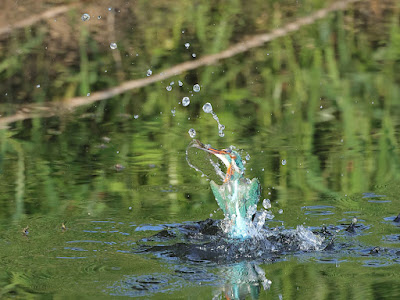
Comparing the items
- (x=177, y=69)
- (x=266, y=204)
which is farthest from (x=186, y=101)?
(x=266, y=204)

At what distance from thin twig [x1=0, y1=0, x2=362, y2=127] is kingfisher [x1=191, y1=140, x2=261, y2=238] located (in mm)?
2621

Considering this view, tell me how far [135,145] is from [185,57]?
7.22 ft

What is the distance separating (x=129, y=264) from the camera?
4.11 metres

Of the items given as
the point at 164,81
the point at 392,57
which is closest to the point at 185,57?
the point at 164,81

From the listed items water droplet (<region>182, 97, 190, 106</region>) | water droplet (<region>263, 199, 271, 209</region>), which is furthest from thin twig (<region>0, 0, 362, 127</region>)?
water droplet (<region>263, 199, 271, 209</region>)

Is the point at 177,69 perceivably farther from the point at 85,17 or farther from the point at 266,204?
the point at 266,204

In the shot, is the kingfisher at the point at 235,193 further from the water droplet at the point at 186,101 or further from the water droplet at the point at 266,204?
the water droplet at the point at 186,101

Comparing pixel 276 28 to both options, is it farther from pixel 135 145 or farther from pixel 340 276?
pixel 340 276

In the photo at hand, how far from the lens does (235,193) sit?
457 cm

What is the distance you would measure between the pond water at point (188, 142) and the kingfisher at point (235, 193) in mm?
134

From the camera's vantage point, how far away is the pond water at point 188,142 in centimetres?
401

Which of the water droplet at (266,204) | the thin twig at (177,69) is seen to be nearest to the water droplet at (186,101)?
the thin twig at (177,69)

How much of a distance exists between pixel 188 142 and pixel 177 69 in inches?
70.6

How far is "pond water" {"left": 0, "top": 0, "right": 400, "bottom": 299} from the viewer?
158 inches
